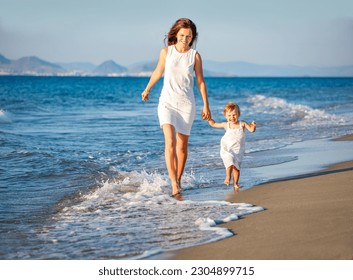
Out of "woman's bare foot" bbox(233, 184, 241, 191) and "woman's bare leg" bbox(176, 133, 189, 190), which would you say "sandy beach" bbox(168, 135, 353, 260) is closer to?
"woman's bare foot" bbox(233, 184, 241, 191)

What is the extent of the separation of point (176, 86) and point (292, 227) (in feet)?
8.70

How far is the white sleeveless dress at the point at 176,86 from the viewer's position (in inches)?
282

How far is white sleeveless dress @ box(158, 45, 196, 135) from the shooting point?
7.17 meters

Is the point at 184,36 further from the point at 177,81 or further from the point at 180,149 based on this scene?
the point at 180,149

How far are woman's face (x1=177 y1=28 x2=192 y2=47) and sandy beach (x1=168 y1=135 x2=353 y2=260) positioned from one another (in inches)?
72.8

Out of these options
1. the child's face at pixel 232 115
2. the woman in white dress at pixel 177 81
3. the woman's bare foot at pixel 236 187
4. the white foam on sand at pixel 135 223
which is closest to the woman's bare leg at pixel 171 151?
the woman in white dress at pixel 177 81

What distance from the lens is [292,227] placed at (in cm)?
513

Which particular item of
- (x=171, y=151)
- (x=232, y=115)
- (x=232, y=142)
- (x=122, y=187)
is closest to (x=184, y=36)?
(x=232, y=115)

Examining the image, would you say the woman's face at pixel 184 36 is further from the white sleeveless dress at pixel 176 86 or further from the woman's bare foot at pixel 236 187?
the woman's bare foot at pixel 236 187

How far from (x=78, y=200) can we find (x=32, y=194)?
29.6 inches

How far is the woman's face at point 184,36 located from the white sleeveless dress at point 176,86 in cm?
11

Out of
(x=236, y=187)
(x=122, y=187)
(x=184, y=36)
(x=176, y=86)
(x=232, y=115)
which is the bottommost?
(x=122, y=187)

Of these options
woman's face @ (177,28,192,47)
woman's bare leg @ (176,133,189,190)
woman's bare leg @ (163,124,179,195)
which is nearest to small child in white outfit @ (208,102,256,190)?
woman's bare leg @ (176,133,189,190)

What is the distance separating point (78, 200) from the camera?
285 inches
